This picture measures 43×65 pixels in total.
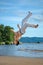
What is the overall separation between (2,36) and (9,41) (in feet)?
2.22

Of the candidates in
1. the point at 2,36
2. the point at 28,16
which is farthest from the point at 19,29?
the point at 2,36

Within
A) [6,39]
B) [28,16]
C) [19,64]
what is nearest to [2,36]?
[6,39]

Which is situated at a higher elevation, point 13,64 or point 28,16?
point 28,16

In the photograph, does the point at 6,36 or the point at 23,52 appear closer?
the point at 23,52

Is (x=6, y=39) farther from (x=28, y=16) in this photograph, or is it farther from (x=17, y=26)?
(x=28, y=16)

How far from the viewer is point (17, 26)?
10.2 m

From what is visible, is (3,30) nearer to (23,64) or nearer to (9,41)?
(9,41)

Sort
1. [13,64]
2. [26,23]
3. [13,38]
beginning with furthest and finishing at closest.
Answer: [13,38] < [26,23] < [13,64]

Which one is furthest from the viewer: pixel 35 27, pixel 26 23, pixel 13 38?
pixel 13 38

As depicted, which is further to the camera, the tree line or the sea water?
the tree line

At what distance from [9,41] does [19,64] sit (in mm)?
9877

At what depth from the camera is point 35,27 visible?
9.19m

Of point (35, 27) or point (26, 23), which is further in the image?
point (26, 23)

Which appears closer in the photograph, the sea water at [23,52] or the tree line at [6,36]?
the sea water at [23,52]
